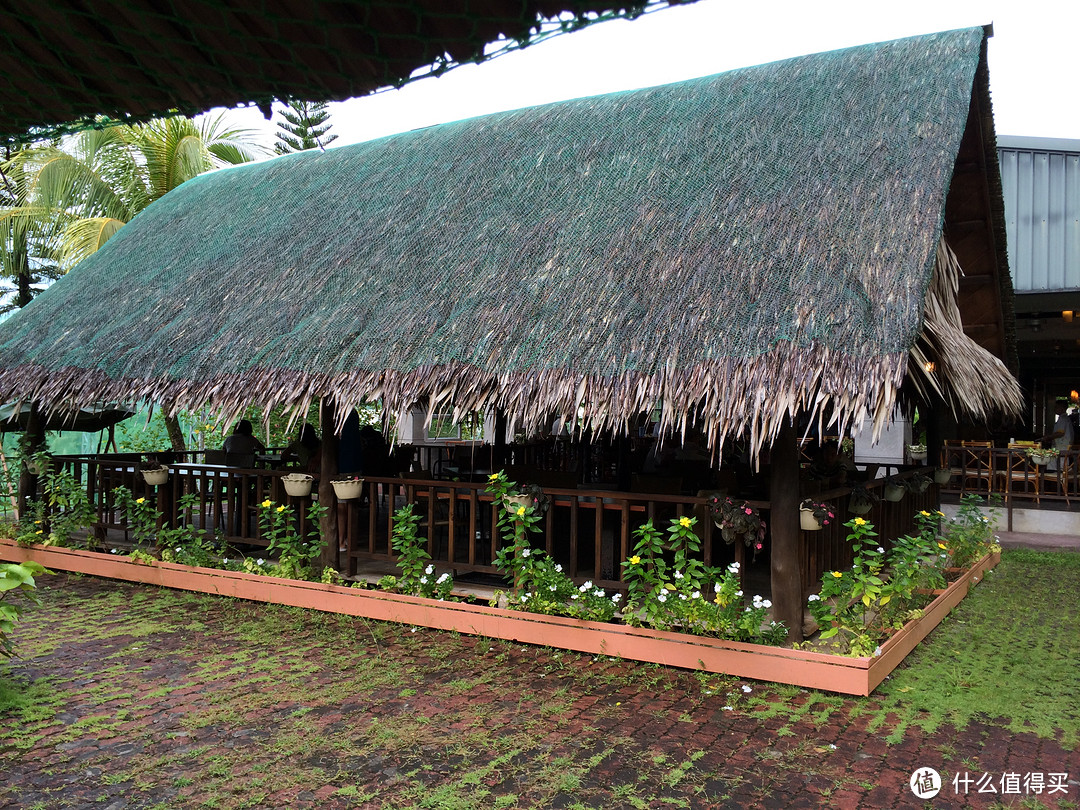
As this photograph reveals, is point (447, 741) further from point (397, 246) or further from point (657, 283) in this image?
point (397, 246)

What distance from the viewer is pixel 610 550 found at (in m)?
7.21

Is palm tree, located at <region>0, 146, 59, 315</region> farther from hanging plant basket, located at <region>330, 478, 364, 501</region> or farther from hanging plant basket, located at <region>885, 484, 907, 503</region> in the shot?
hanging plant basket, located at <region>885, 484, 907, 503</region>

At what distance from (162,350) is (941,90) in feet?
24.4

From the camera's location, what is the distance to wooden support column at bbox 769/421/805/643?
18.9 feet

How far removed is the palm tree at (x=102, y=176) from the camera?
642 inches

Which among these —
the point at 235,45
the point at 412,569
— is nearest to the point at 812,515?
the point at 412,569

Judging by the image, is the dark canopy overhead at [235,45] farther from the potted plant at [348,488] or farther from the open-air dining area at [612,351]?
the potted plant at [348,488]

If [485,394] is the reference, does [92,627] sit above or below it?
below

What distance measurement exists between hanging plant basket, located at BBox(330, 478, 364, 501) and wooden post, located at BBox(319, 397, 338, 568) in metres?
0.28

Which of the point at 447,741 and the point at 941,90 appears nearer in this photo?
the point at 447,741

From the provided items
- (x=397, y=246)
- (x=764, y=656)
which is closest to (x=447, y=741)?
(x=764, y=656)
